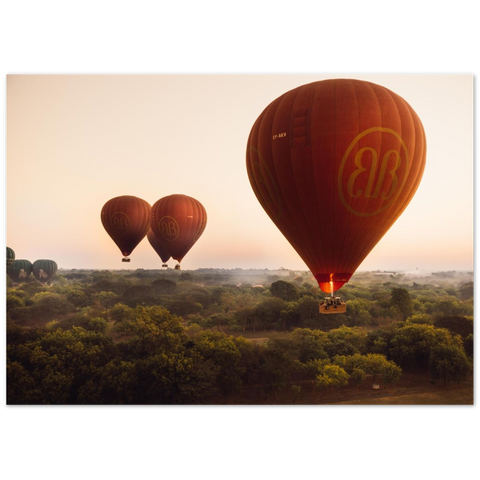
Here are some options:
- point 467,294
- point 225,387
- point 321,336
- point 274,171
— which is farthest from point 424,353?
point 467,294

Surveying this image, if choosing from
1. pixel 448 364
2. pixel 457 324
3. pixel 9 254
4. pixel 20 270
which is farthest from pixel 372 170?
pixel 20 270

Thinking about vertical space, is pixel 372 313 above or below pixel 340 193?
below

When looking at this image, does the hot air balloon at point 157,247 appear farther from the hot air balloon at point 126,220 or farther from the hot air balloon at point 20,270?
the hot air balloon at point 20,270

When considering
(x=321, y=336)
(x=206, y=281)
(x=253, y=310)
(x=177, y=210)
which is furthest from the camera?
(x=206, y=281)

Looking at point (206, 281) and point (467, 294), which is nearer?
point (467, 294)

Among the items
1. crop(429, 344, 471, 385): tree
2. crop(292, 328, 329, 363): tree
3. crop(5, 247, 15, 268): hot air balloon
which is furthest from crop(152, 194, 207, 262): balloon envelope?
crop(5, 247, 15, 268): hot air balloon

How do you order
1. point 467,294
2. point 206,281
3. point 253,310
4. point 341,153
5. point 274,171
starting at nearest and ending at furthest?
point 341,153
point 274,171
point 253,310
point 467,294
point 206,281

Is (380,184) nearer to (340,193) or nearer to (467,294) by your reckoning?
(340,193)

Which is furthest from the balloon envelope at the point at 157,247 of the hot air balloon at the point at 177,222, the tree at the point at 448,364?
the tree at the point at 448,364
